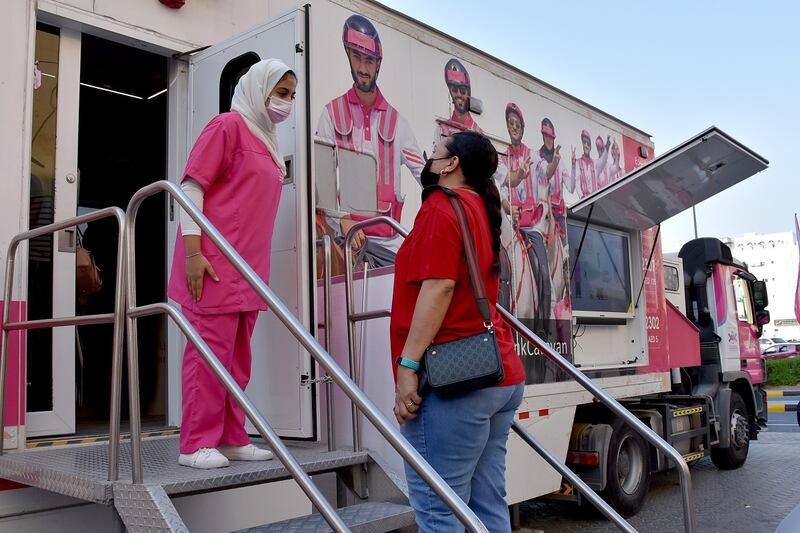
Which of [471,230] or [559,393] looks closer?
[471,230]

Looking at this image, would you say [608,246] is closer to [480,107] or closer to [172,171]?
[480,107]

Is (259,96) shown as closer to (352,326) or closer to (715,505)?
(352,326)

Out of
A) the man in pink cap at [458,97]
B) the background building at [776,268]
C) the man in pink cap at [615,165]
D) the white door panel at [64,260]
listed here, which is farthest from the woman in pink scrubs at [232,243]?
the background building at [776,268]

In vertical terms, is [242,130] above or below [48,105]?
below

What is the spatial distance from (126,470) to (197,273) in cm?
75

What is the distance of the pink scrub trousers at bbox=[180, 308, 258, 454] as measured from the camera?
280 centimetres

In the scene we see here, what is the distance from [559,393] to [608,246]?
184 centimetres

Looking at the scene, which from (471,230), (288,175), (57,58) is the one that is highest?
(57,58)

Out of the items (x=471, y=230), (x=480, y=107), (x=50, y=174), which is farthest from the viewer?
(x=480, y=107)

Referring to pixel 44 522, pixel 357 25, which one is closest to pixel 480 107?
pixel 357 25

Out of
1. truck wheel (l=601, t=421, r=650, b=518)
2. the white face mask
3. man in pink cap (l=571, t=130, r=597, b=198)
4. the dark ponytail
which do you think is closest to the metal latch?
the white face mask

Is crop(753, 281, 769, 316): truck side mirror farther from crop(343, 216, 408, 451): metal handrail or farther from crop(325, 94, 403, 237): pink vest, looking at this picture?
crop(343, 216, 408, 451): metal handrail

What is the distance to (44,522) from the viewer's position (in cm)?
279

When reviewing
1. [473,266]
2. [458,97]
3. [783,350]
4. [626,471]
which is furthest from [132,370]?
[783,350]
